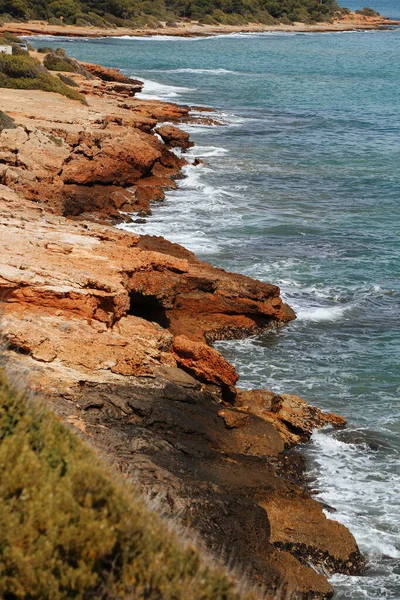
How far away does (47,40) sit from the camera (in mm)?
90125

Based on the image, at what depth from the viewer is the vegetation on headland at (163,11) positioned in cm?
10725

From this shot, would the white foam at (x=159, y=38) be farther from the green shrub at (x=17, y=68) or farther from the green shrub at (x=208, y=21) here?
the green shrub at (x=17, y=68)

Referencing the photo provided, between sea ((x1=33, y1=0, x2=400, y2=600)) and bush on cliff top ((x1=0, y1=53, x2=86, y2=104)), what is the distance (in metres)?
6.76

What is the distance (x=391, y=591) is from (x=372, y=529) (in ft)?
4.60

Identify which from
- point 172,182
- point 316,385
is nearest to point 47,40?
point 172,182

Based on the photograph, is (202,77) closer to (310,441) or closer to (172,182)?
(172,182)

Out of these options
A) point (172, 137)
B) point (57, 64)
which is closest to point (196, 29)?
point (57, 64)

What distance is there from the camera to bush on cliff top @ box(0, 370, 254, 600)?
Result: 6.20 metres

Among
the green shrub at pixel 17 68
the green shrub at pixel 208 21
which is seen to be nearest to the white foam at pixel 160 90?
the green shrub at pixel 17 68

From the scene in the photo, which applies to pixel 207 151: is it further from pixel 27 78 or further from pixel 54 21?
pixel 54 21

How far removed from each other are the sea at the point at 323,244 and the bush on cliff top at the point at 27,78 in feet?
22.2

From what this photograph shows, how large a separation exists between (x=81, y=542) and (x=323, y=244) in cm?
2207

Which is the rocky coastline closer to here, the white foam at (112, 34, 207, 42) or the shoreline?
the shoreline

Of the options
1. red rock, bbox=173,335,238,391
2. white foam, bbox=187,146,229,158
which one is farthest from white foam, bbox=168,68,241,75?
red rock, bbox=173,335,238,391
